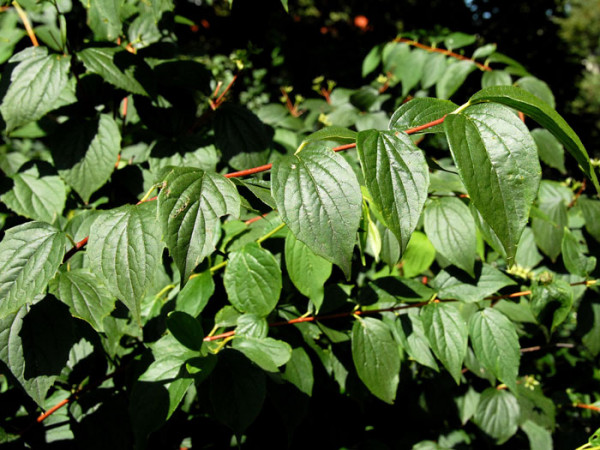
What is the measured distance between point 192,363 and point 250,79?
3.84m

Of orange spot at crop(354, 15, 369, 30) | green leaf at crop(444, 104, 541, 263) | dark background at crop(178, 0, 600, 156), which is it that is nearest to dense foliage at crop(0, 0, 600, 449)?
green leaf at crop(444, 104, 541, 263)

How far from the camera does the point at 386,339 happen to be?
1414mm

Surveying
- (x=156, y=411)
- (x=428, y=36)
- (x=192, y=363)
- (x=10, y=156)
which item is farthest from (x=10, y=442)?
(x=428, y=36)

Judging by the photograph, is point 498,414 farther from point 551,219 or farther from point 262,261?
point 262,261

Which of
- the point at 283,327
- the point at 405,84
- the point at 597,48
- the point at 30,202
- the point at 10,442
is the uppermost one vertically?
the point at 405,84

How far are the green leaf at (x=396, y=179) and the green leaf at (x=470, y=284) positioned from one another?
2.58 feet

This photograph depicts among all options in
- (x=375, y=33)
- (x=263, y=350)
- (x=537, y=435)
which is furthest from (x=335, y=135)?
(x=375, y=33)

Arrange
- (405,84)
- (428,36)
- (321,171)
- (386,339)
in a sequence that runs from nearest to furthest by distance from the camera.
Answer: (321,171)
(386,339)
(405,84)
(428,36)

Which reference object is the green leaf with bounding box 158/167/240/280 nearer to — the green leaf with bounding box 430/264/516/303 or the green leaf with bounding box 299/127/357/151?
the green leaf with bounding box 299/127/357/151

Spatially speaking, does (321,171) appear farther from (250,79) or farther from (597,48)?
(597,48)

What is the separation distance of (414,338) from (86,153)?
51.0 inches

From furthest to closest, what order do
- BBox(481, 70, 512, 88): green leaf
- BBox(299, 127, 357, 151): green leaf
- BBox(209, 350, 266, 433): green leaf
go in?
BBox(481, 70, 512, 88): green leaf
BBox(209, 350, 266, 433): green leaf
BBox(299, 127, 357, 151): green leaf

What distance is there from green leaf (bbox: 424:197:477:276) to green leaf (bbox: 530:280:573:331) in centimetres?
24

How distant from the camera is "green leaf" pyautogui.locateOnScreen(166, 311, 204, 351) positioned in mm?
1178
